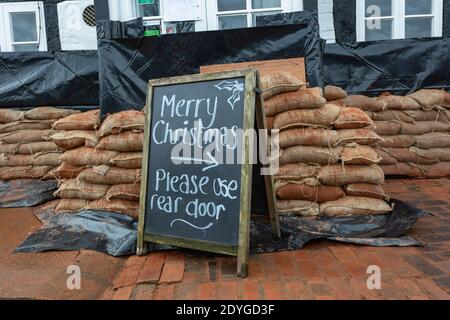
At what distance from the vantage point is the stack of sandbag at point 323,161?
3.34m

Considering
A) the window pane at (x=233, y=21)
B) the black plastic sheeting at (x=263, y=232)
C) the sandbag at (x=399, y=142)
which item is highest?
the window pane at (x=233, y=21)

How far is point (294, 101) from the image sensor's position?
3.43 m

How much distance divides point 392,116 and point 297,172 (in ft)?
6.53

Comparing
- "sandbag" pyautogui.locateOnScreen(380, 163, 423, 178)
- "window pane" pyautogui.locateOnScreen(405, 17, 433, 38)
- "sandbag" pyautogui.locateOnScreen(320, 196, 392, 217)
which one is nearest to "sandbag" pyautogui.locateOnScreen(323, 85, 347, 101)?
"sandbag" pyautogui.locateOnScreen(380, 163, 423, 178)

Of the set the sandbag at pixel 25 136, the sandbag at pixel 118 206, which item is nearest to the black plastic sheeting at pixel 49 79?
the sandbag at pixel 25 136

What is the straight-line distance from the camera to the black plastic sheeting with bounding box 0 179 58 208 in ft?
13.9

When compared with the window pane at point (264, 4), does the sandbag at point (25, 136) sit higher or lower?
lower

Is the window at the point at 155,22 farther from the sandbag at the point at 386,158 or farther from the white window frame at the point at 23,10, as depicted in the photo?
the sandbag at the point at 386,158

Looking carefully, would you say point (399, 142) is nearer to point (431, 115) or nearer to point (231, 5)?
point (431, 115)

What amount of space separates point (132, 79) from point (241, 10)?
1804 mm

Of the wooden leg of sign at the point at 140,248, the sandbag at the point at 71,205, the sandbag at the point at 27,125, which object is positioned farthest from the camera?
the sandbag at the point at 27,125

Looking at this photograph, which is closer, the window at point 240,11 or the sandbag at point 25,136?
the sandbag at point 25,136

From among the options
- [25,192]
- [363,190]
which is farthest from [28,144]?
[363,190]

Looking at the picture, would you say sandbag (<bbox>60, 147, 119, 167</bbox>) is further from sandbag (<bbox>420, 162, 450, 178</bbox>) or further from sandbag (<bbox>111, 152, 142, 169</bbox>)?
sandbag (<bbox>420, 162, 450, 178</bbox>)
